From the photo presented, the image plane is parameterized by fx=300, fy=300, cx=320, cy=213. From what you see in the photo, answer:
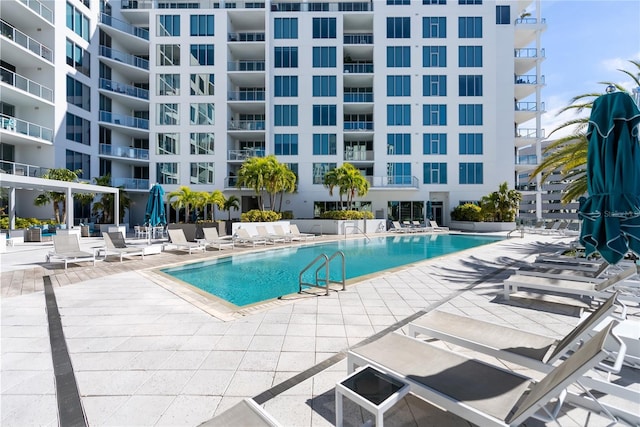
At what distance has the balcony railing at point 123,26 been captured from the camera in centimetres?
2605

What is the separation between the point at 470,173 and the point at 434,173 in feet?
10.6

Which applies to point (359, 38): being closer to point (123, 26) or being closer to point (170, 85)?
point (170, 85)

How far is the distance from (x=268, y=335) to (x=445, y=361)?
7.55 ft

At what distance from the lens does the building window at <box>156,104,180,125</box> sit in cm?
2669

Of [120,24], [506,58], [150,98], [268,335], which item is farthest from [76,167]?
[506,58]

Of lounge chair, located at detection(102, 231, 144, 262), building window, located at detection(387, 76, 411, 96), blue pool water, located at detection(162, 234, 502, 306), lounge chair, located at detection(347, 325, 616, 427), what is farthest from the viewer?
building window, located at detection(387, 76, 411, 96)

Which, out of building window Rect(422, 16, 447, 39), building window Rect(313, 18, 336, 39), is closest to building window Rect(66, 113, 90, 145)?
building window Rect(313, 18, 336, 39)

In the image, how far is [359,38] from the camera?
2892cm

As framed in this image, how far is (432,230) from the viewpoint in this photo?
77.0 feet

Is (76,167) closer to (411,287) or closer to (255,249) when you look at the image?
(255,249)

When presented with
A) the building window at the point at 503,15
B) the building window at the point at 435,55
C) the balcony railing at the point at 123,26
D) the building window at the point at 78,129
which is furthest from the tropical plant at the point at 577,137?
the balcony railing at the point at 123,26

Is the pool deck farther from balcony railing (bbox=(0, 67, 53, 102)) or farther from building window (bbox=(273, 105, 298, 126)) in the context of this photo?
building window (bbox=(273, 105, 298, 126))

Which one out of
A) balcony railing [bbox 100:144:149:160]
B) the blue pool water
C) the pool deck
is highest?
balcony railing [bbox 100:144:149:160]

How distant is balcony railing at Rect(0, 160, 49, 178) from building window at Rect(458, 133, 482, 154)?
108 ft
